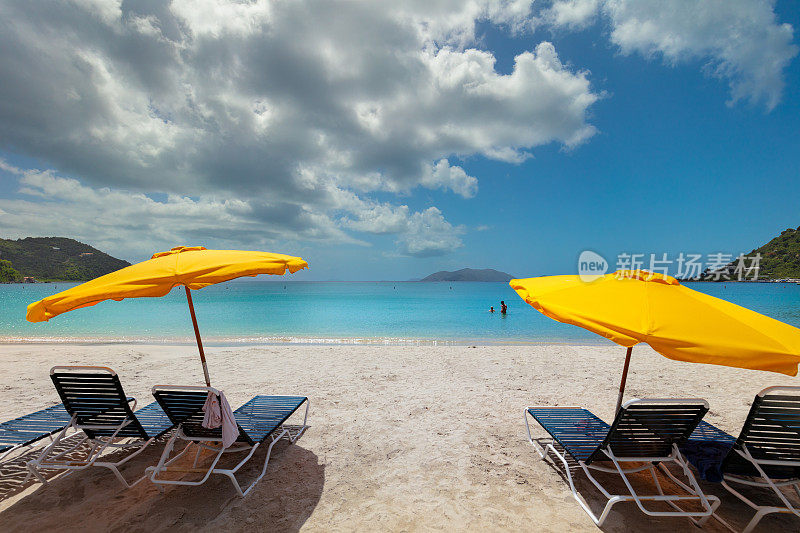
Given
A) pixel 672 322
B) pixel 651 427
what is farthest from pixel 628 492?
pixel 672 322

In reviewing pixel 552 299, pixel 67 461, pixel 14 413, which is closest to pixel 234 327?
pixel 14 413

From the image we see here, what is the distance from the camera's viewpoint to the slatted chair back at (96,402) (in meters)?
3.71

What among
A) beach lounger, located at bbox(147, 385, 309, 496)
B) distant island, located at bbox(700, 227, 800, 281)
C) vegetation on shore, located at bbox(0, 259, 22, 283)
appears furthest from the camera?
vegetation on shore, located at bbox(0, 259, 22, 283)

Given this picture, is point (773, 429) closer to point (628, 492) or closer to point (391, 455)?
point (628, 492)

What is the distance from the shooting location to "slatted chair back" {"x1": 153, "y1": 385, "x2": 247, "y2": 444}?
3.50 meters

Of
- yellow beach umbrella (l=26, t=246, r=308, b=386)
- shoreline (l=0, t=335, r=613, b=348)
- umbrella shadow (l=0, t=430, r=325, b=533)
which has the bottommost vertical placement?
shoreline (l=0, t=335, r=613, b=348)

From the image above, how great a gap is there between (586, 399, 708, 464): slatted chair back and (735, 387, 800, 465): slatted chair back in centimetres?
41

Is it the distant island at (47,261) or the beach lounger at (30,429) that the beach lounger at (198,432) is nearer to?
the beach lounger at (30,429)

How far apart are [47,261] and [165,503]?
15585 cm

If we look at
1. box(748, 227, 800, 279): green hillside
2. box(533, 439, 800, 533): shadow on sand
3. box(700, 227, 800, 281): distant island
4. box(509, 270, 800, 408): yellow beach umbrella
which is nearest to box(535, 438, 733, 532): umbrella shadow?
box(533, 439, 800, 533): shadow on sand

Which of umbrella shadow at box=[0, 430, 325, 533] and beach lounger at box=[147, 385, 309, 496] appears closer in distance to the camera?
umbrella shadow at box=[0, 430, 325, 533]

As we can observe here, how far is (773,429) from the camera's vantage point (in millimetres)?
3150

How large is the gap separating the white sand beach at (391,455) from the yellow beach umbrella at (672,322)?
5.84 ft

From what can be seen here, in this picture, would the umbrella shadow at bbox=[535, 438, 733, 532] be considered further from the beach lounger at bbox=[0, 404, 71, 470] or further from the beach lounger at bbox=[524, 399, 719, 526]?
the beach lounger at bbox=[0, 404, 71, 470]
